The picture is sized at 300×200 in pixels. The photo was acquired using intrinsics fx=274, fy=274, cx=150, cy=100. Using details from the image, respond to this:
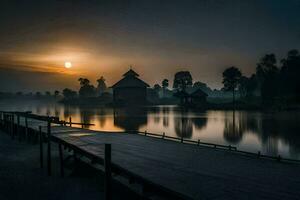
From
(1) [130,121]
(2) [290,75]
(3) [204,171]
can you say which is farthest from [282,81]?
(3) [204,171]

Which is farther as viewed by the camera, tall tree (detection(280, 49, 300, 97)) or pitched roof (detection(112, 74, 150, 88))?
pitched roof (detection(112, 74, 150, 88))

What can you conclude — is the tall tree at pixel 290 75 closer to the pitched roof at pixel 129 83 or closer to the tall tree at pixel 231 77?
the tall tree at pixel 231 77

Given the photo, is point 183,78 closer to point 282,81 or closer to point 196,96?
point 196,96

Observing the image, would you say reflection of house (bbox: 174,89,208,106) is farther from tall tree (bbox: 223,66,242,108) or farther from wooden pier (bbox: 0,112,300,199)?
wooden pier (bbox: 0,112,300,199)

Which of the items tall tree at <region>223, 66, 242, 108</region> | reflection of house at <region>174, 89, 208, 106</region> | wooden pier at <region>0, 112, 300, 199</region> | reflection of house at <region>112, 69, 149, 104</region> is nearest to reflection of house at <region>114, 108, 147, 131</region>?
wooden pier at <region>0, 112, 300, 199</region>

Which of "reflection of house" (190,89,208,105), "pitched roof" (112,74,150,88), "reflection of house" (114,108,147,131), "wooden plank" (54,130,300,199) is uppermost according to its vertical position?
"pitched roof" (112,74,150,88)

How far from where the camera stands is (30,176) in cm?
1472

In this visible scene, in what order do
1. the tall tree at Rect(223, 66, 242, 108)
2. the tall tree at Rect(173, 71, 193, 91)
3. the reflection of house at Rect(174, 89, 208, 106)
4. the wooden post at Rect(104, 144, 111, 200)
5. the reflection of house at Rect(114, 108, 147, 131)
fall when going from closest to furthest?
the wooden post at Rect(104, 144, 111, 200) < the reflection of house at Rect(114, 108, 147, 131) < the reflection of house at Rect(174, 89, 208, 106) < the tall tree at Rect(223, 66, 242, 108) < the tall tree at Rect(173, 71, 193, 91)

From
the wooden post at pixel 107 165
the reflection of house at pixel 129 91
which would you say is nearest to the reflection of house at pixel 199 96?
the reflection of house at pixel 129 91

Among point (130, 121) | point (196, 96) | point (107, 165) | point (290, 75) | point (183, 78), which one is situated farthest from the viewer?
point (183, 78)

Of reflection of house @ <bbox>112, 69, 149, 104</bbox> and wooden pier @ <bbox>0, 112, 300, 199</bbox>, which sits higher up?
reflection of house @ <bbox>112, 69, 149, 104</bbox>

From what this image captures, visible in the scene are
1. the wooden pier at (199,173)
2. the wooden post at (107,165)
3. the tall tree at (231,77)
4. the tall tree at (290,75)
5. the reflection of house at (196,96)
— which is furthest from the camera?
the tall tree at (231,77)

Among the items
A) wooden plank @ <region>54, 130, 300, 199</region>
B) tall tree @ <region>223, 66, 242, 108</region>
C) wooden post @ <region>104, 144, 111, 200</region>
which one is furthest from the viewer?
tall tree @ <region>223, 66, 242, 108</region>

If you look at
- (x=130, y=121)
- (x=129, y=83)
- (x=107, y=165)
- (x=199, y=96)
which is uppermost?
(x=129, y=83)
